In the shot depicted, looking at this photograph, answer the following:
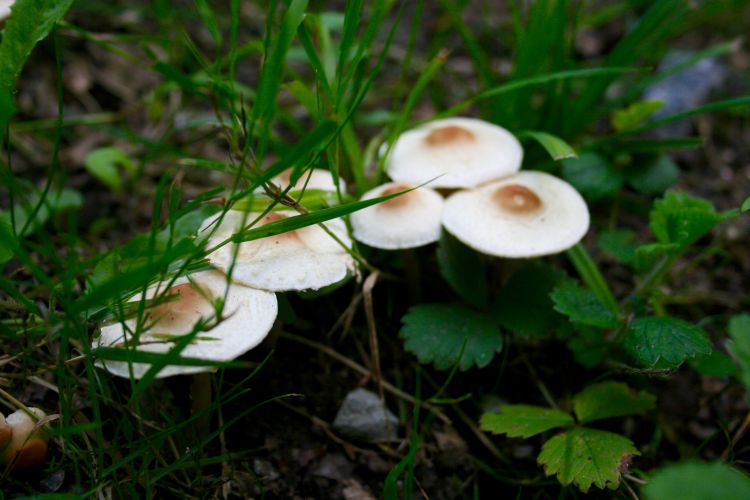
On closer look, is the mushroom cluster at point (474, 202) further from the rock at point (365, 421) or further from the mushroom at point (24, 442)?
the mushroom at point (24, 442)

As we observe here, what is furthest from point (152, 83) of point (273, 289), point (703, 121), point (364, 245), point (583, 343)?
point (703, 121)

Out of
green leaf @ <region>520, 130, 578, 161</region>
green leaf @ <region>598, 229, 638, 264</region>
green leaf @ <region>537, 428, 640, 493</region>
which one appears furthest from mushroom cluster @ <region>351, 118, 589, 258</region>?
green leaf @ <region>537, 428, 640, 493</region>

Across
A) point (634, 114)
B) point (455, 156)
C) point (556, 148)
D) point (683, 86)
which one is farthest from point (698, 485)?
point (683, 86)

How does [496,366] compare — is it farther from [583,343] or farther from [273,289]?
[273,289]

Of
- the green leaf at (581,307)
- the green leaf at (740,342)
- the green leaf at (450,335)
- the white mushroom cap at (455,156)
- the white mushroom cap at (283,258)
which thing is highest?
the white mushroom cap at (455,156)

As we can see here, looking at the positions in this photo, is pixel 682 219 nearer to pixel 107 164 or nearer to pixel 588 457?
pixel 588 457

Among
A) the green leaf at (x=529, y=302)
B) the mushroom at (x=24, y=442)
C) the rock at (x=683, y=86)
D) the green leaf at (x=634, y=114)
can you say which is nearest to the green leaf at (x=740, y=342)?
the green leaf at (x=529, y=302)
